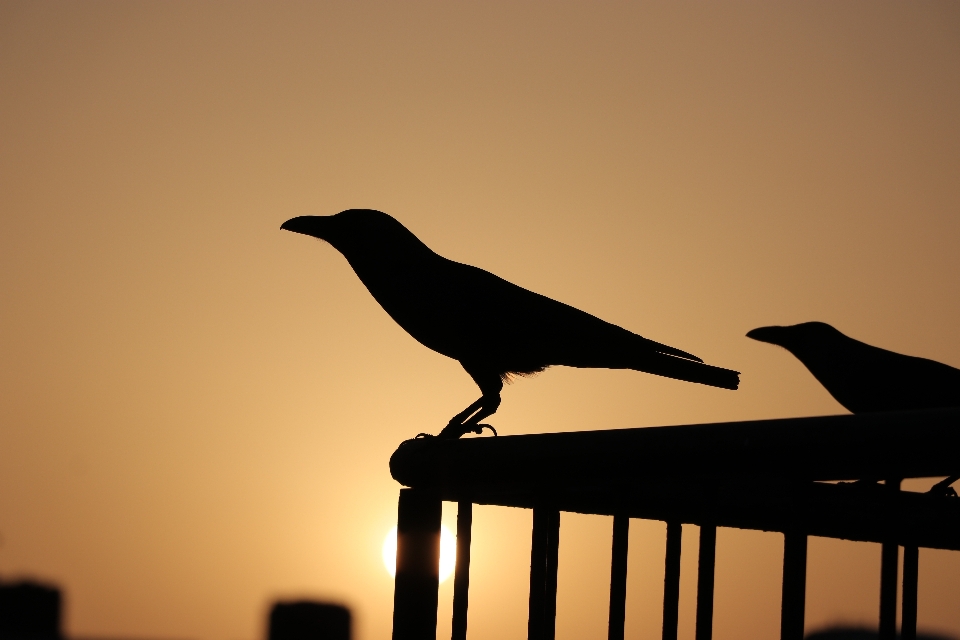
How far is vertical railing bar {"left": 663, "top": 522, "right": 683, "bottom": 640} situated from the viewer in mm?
1618

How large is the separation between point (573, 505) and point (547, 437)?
0.29 m

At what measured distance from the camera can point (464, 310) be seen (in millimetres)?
3883

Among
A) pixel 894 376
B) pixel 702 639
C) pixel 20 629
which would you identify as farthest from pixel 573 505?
pixel 20 629

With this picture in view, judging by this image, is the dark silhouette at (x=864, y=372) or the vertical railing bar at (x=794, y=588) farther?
the dark silhouette at (x=864, y=372)

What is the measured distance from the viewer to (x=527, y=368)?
4.09 metres

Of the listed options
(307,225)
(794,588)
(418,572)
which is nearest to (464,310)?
(307,225)

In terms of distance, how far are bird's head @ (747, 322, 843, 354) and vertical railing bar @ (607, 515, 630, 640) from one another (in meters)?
4.37

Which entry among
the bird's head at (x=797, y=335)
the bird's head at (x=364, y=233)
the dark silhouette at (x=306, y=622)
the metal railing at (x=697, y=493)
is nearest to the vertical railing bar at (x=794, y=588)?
the metal railing at (x=697, y=493)

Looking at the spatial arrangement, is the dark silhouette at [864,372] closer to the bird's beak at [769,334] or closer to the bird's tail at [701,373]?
the bird's beak at [769,334]

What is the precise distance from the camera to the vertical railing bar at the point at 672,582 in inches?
63.7

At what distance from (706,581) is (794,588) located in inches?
10.1

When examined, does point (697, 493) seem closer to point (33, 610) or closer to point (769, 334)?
point (769, 334)

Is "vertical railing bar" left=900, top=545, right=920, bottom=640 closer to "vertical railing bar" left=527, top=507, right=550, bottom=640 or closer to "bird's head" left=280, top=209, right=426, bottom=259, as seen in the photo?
"vertical railing bar" left=527, top=507, right=550, bottom=640

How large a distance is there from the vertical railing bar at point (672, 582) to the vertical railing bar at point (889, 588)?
0.31 meters
